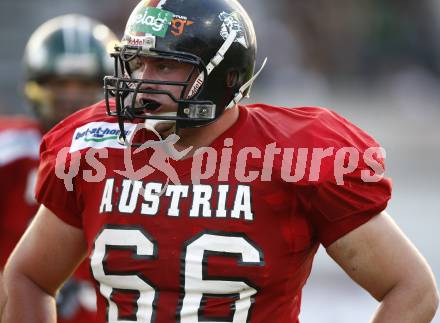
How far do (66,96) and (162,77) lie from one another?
6.12ft

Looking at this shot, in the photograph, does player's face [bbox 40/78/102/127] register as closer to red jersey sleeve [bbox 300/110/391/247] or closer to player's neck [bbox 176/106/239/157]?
player's neck [bbox 176/106/239/157]

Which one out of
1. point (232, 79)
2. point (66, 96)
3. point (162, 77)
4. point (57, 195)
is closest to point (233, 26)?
point (232, 79)

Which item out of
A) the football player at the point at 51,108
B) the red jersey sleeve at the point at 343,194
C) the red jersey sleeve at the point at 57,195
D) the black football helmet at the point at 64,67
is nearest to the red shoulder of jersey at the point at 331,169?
the red jersey sleeve at the point at 343,194

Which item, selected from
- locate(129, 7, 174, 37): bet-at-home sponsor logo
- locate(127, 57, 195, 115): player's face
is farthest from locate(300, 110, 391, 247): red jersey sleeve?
locate(129, 7, 174, 37): bet-at-home sponsor logo

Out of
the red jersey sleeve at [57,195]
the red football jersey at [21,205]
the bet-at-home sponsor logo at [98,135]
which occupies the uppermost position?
the bet-at-home sponsor logo at [98,135]

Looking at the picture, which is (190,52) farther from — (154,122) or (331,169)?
(331,169)

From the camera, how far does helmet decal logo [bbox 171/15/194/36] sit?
8.39 ft

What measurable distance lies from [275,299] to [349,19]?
757cm

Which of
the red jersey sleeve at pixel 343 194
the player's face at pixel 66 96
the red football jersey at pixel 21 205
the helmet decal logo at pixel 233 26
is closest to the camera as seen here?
the red jersey sleeve at pixel 343 194

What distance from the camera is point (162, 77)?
2.54 meters

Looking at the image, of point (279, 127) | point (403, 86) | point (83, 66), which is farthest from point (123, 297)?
point (403, 86)

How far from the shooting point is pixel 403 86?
30.6 feet

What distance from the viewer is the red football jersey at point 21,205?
13.6 feet

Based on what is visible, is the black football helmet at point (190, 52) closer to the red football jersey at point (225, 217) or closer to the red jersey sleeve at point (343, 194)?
the red football jersey at point (225, 217)
